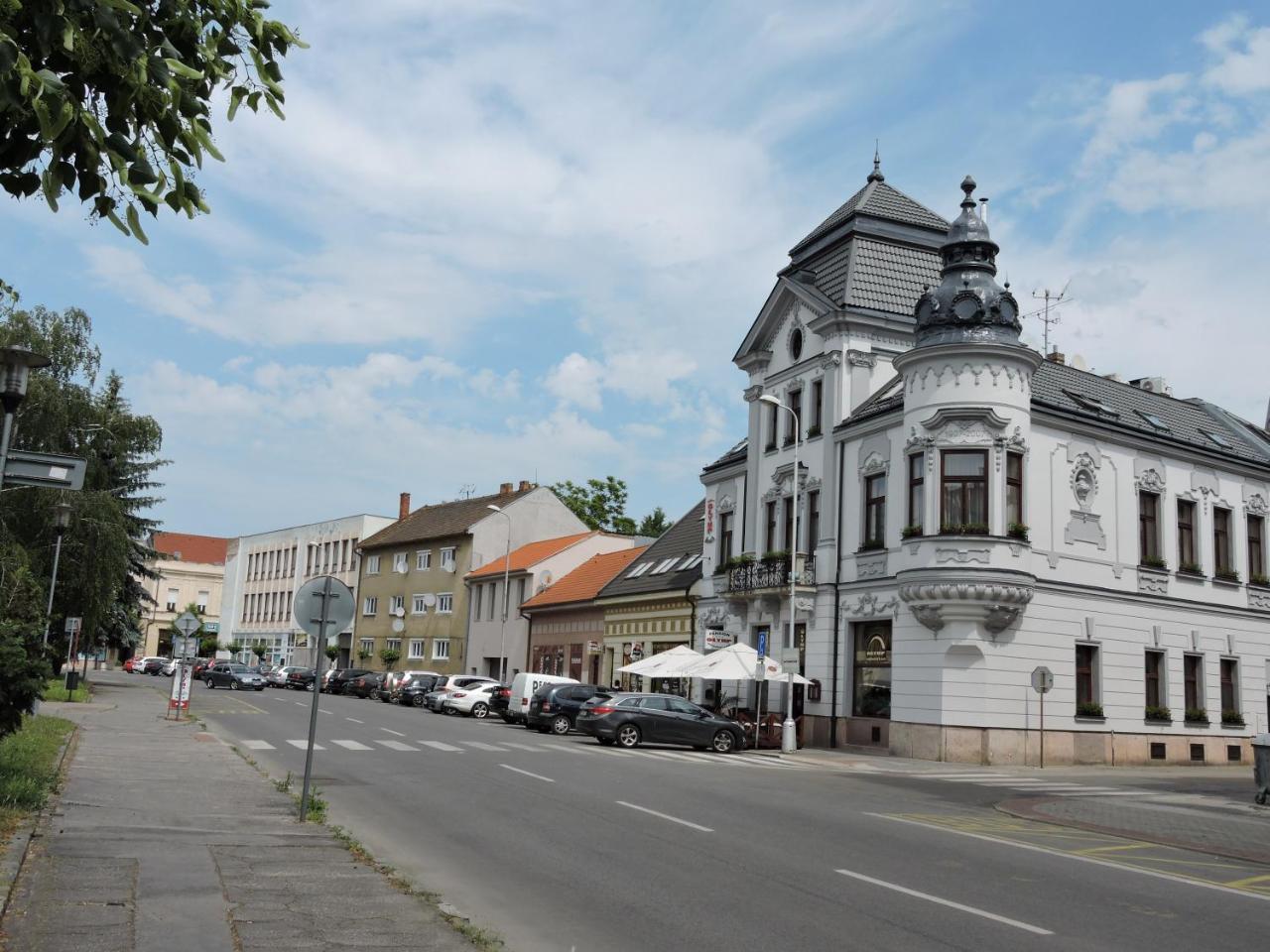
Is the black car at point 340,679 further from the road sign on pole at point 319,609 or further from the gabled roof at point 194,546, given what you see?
the gabled roof at point 194,546

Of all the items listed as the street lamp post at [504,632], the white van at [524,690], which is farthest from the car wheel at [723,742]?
the street lamp post at [504,632]

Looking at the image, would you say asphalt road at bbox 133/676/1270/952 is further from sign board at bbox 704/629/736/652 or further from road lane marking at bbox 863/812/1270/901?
sign board at bbox 704/629/736/652

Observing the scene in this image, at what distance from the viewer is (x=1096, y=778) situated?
87.9 feet

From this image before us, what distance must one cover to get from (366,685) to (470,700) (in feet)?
53.4

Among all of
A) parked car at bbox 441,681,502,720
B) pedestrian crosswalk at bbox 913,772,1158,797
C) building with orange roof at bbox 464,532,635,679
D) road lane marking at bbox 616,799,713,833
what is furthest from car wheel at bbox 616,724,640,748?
building with orange roof at bbox 464,532,635,679

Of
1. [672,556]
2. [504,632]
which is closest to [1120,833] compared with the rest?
[672,556]

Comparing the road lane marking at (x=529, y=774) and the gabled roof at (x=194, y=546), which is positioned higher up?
the gabled roof at (x=194, y=546)

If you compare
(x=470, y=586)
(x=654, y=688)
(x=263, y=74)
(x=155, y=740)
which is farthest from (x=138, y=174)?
(x=470, y=586)

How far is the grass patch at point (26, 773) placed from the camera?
11.3 m

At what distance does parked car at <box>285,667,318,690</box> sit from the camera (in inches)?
2522

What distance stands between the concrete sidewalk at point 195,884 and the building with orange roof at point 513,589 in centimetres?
4501

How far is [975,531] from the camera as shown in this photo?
29.4 m

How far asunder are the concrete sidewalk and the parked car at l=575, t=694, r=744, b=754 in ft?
48.6

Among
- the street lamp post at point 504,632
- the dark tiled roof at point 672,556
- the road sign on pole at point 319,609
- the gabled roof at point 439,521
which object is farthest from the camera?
the gabled roof at point 439,521
